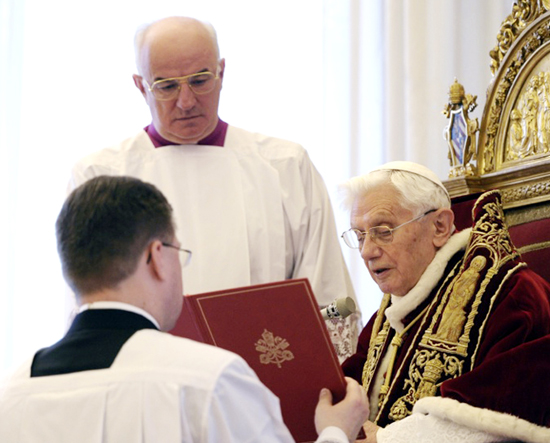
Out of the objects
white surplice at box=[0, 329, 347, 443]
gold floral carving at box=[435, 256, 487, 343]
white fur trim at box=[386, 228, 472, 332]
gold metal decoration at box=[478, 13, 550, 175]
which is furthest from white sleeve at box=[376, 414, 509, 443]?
gold metal decoration at box=[478, 13, 550, 175]

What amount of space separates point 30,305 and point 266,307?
3422 mm

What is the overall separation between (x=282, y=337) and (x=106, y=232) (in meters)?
0.70

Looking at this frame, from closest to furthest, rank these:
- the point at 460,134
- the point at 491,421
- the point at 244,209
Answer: the point at 491,421 < the point at 244,209 < the point at 460,134

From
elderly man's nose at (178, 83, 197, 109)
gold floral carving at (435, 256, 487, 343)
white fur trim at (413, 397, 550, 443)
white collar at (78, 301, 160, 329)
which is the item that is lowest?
white fur trim at (413, 397, 550, 443)

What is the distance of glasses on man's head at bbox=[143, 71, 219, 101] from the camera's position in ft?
12.4

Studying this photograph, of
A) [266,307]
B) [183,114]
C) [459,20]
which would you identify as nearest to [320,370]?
[266,307]

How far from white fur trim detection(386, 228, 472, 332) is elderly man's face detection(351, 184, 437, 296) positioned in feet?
0.13

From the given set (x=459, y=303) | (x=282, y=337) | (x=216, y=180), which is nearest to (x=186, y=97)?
(x=216, y=180)

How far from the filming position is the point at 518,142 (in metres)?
4.49

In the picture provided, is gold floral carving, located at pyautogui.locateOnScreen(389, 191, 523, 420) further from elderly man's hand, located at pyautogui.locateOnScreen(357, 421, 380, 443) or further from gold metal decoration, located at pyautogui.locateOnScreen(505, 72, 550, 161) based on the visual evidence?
gold metal decoration, located at pyautogui.locateOnScreen(505, 72, 550, 161)

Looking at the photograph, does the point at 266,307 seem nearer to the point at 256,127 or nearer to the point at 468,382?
the point at 468,382

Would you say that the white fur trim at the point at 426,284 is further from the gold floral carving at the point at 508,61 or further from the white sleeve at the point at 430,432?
the gold floral carving at the point at 508,61

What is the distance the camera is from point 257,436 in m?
2.08

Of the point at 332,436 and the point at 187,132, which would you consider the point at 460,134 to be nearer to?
the point at 187,132
